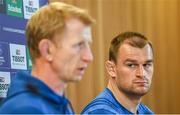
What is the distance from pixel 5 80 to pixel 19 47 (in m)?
0.23

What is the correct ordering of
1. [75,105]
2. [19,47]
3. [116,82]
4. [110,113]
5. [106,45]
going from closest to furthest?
[110,113], [116,82], [19,47], [75,105], [106,45]

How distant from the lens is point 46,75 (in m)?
1.41

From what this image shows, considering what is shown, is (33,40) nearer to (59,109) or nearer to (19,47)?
(59,109)

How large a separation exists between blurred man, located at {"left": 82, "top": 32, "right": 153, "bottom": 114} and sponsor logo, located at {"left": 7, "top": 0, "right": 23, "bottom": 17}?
0.65 meters

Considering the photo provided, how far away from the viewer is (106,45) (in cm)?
359

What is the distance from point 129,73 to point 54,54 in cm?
90

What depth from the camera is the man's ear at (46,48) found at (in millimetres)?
1389

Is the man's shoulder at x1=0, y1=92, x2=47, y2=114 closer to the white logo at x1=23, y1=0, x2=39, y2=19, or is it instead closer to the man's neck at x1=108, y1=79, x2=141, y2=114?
the man's neck at x1=108, y1=79, x2=141, y2=114

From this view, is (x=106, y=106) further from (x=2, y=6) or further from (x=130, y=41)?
(x=2, y=6)

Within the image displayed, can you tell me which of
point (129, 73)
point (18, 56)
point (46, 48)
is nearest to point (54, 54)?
point (46, 48)

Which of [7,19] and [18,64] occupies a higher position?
[7,19]

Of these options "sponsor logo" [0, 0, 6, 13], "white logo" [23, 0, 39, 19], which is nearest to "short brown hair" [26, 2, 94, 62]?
"sponsor logo" [0, 0, 6, 13]

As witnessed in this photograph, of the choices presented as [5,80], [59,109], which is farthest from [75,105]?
[59,109]

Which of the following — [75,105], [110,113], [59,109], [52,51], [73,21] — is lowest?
[75,105]
